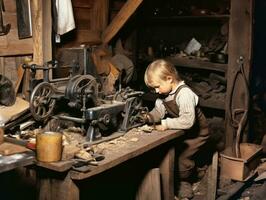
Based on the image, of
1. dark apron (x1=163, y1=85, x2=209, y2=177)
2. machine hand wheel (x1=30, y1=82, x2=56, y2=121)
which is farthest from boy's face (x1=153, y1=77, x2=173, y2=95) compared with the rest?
machine hand wheel (x1=30, y1=82, x2=56, y2=121)

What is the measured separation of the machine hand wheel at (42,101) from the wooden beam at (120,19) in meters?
2.15

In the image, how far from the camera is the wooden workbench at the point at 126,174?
7.00 feet

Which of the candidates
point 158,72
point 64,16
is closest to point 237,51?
point 158,72

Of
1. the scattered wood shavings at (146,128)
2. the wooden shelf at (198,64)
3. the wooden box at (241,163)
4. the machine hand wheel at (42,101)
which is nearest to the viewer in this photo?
the machine hand wheel at (42,101)

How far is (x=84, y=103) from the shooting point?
2.45m

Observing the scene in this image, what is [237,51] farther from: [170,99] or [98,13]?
[98,13]

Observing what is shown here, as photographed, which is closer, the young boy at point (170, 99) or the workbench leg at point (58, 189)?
the workbench leg at point (58, 189)

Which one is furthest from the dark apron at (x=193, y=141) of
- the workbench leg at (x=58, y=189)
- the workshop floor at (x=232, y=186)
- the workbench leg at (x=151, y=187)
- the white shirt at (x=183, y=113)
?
the workbench leg at (x=58, y=189)

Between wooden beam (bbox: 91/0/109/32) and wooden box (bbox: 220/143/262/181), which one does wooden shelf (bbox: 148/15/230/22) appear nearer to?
wooden beam (bbox: 91/0/109/32)

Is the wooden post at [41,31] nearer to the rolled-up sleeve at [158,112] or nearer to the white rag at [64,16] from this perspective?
the white rag at [64,16]

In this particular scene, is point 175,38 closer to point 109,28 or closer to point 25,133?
point 109,28

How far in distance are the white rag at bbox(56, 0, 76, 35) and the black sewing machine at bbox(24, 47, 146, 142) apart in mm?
1329

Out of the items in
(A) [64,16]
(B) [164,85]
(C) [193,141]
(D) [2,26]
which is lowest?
(C) [193,141]

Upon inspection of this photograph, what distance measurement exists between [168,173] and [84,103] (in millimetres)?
996
